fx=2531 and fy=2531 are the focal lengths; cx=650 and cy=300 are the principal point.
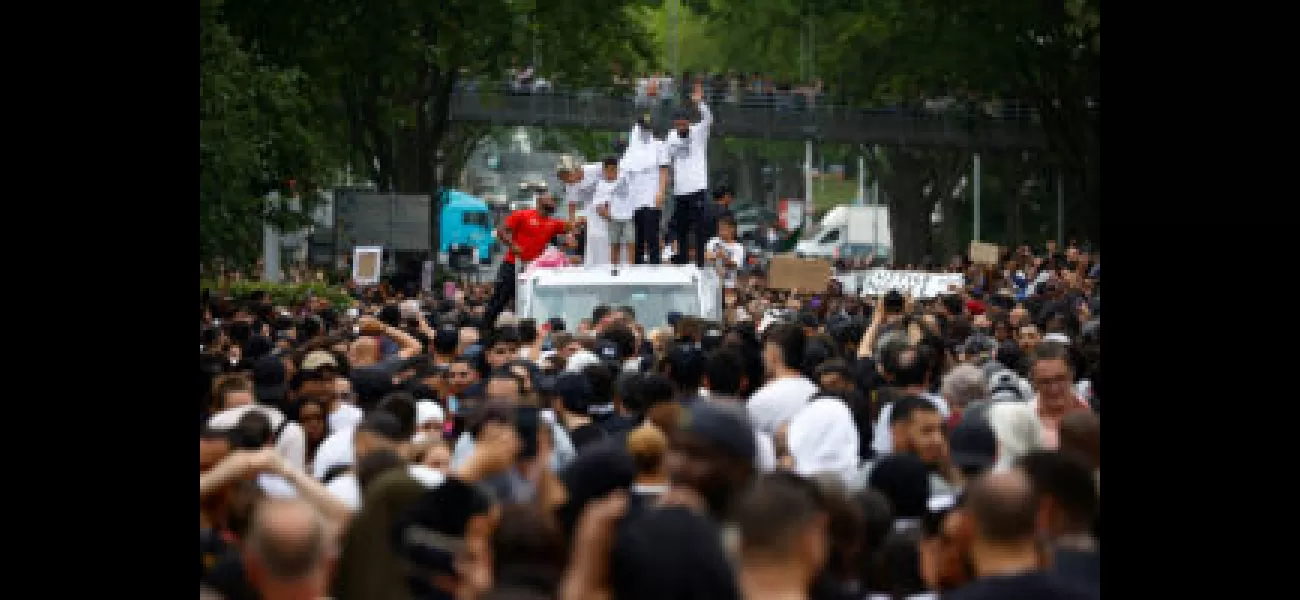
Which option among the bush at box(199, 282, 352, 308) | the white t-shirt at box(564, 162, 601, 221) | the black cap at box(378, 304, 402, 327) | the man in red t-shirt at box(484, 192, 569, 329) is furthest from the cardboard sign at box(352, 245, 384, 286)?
the black cap at box(378, 304, 402, 327)

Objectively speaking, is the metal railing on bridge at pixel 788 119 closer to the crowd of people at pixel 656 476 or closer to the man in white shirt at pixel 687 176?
the man in white shirt at pixel 687 176

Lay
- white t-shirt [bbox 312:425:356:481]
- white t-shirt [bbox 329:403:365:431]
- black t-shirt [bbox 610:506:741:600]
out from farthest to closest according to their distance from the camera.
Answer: white t-shirt [bbox 329:403:365:431]
white t-shirt [bbox 312:425:356:481]
black t-shirt [bbox 610:506:741:600]

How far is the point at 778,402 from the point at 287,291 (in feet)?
71.5

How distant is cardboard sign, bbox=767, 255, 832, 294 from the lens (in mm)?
27047

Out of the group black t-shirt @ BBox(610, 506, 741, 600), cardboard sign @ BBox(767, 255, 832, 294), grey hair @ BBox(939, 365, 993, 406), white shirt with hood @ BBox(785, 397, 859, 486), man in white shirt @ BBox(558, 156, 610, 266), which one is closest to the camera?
black t-shirt @ BBox(610, 506, 741, 600)

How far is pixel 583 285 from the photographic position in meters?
20.2

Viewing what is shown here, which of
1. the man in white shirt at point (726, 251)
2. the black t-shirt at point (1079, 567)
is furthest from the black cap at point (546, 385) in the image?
the man in white shirt at point (726, 251)

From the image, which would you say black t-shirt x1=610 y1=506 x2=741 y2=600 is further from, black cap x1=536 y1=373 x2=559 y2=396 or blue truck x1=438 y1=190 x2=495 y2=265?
blue truck x1=438 y1=190 x2=495 y2=265

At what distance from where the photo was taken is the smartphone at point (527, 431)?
8891 millimetres

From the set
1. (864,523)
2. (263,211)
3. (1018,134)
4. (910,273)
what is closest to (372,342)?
(864,523)

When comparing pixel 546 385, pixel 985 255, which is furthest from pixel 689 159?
pixel 985 255

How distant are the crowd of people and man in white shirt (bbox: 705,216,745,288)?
10247mm

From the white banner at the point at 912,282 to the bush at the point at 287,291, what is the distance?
6908 millimetres

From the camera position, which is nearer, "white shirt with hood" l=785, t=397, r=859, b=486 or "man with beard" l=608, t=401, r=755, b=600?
"man with beard" l=608, t=401, r=755, b=600
